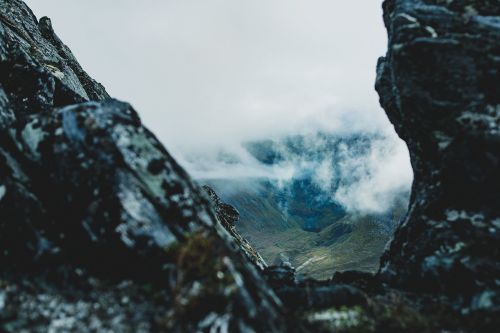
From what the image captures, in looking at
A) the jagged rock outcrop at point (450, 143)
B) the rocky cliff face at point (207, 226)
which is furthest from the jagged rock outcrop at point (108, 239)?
the jagged rock outcrop at point (450, 143)

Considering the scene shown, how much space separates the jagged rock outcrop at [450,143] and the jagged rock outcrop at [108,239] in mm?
10493

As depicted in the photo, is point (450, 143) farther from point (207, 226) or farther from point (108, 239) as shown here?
point (108, 239)

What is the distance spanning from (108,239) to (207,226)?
386 cm

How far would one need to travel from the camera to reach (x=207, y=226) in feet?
50.8

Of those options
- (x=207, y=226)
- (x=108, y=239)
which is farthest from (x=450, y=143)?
(x=108, y=239)

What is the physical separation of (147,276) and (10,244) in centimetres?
581

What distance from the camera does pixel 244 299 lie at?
12.4 meters

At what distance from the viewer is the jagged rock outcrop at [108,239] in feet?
39.8

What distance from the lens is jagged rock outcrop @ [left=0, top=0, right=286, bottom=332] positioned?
12.1m

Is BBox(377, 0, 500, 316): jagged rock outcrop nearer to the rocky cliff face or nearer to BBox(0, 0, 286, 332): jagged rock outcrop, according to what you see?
the rocky cliff face

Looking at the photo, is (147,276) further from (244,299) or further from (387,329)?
(387,329)

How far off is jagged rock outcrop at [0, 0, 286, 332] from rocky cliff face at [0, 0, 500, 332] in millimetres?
47

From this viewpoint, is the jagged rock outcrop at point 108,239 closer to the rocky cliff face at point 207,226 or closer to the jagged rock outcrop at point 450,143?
the rocky cliff face at point 207,226

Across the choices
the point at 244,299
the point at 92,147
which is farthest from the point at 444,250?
the point at 92,147
